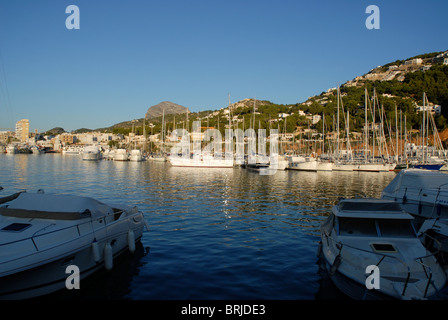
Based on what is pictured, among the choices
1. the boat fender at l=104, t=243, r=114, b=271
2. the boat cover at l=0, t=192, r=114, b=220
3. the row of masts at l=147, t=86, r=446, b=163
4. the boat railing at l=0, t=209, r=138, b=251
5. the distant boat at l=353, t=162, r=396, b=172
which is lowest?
the distant boat at l=353, t=162, r=396, b=172

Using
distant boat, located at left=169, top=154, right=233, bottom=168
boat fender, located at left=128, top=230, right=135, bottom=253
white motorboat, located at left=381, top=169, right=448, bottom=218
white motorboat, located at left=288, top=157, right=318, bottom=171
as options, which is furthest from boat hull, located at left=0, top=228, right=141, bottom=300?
distant boat, located at left=169, top=154, right=233, bottom=168

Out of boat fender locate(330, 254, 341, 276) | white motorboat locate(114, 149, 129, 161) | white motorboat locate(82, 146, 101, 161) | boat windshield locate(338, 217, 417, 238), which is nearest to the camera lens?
boat fender locate(330, 254, 341, 276)

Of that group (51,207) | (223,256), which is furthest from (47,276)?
(223,256)

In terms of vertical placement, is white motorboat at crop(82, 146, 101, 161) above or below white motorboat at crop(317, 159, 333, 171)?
above

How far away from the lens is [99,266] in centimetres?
1161

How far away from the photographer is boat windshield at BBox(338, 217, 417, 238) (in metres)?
11.3

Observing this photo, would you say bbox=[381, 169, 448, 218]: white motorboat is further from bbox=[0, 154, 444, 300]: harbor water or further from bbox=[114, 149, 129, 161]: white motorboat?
bbox=[114, 149, 129, 161]: white motorboat

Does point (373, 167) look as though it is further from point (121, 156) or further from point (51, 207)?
point (121, 156)

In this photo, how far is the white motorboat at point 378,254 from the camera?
880cm

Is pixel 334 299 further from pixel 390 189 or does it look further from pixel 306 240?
pixel 390 189

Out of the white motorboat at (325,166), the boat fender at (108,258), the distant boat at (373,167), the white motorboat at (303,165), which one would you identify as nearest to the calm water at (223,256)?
the boat fender at (108,258)

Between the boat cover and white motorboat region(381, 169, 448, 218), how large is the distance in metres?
14.6
